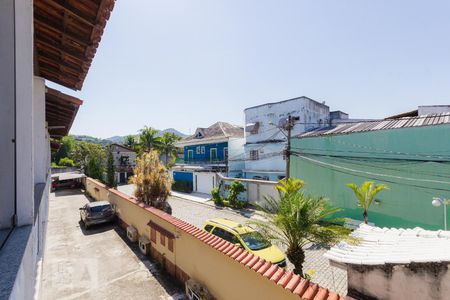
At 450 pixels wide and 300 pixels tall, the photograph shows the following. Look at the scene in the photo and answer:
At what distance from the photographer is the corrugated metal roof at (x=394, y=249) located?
167 inches

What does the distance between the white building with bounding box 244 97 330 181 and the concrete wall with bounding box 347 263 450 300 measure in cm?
2156

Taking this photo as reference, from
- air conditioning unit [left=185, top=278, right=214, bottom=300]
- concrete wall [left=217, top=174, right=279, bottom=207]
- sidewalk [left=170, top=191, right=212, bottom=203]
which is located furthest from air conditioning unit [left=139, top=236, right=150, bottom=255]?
sidewalk [left=170, top=191, right=212, bottom=203]

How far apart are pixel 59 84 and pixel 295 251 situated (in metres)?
10.3

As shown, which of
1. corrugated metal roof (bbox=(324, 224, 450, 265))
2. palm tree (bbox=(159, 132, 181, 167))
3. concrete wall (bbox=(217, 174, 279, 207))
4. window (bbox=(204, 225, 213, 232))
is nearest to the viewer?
corrugated metal roof (bbox=(324, 224, 450, 265))

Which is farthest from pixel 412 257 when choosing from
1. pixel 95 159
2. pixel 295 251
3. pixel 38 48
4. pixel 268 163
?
pixel 95 159

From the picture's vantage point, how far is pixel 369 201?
44.3ft

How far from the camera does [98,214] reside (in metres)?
14.7

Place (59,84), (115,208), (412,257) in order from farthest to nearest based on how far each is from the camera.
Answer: (115,208), (59,84), (412,257)

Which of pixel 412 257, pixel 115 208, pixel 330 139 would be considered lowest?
pixel 115 208

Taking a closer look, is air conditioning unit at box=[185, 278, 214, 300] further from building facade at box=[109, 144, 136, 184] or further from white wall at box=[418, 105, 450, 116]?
building facade at box=[109, 144, 136, 184]

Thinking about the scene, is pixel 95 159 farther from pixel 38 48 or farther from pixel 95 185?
pixel 38 48

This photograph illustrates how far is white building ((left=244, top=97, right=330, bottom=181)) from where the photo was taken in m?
26.3

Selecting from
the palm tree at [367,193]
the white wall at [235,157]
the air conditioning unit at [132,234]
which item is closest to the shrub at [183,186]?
the white wall at [235,157]

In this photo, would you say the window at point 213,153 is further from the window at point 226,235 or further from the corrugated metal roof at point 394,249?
the corrugated metal roof at point 394,249
